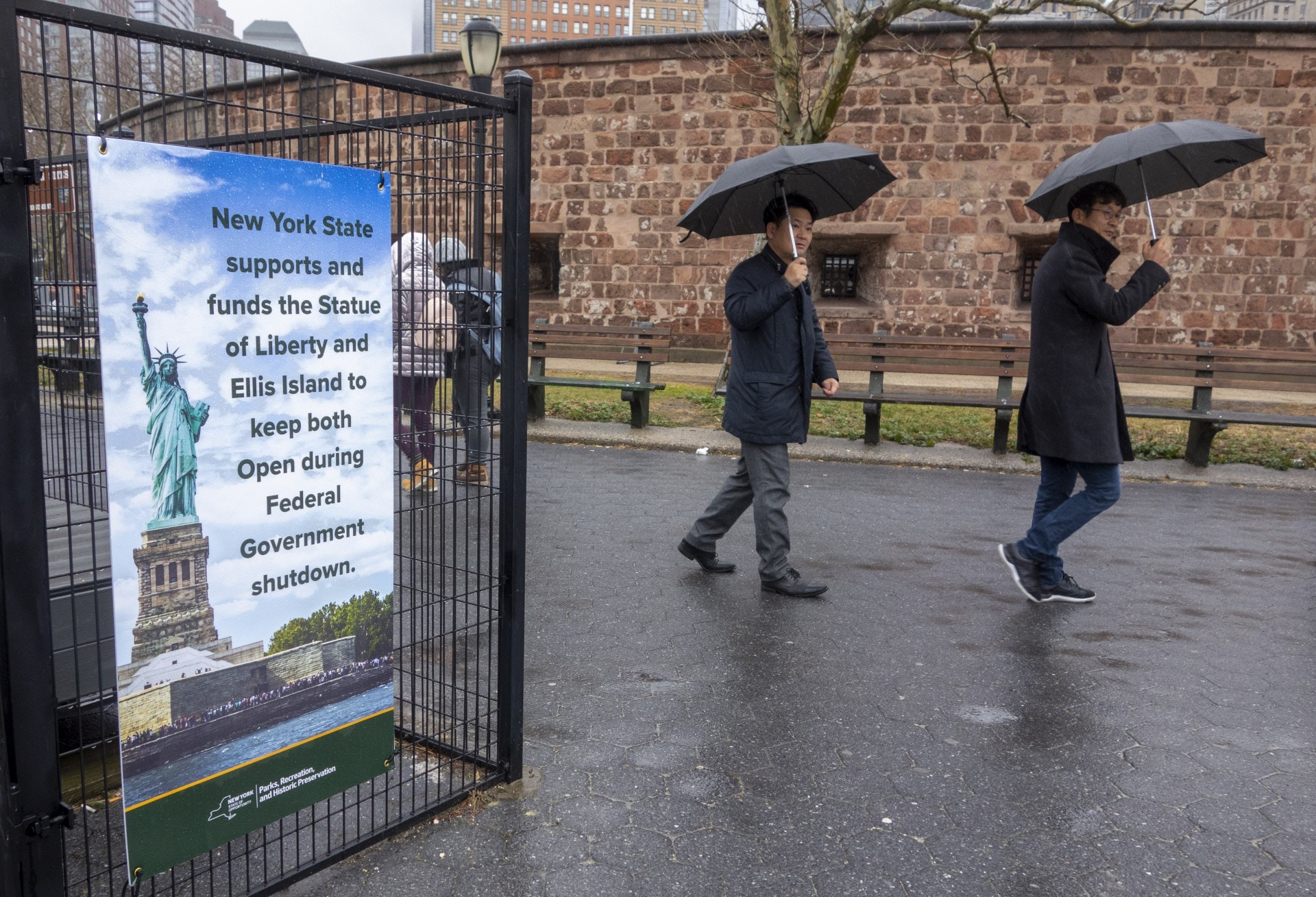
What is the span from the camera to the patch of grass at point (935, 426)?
9750 millimetres

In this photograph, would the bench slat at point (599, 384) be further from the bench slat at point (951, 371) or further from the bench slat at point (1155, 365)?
the bench slat at point (1155, 365)

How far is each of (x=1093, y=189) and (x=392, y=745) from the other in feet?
13.4

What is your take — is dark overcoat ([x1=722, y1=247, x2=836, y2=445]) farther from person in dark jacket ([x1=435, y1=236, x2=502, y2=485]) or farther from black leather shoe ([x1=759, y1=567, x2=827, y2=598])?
person in dark jacket ([x1=435, y1=236, x2=502, y2=485])

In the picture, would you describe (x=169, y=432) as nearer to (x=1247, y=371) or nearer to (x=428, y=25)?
(x=1247, y=371)

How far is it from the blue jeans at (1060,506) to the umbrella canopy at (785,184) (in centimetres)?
172

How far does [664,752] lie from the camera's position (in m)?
3.47

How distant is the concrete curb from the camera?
9000 mm

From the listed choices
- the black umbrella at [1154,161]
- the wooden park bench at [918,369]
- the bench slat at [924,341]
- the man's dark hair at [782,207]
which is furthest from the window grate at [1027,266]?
the man's dark hair at [782,207]

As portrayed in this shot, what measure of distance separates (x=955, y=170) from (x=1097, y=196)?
10627 millimetres

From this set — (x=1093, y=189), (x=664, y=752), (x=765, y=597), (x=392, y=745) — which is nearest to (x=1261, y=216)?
(x=1093, y=189)

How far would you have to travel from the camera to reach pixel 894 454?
9680 mm

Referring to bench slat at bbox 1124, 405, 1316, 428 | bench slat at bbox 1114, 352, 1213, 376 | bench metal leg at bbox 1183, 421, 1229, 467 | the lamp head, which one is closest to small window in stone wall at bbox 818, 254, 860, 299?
bench slat at bbox 1114, 352, 1213, 376

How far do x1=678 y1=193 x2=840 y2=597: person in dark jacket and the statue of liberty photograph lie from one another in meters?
3.24

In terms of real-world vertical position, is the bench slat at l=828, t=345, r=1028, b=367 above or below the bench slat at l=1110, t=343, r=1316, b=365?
below
